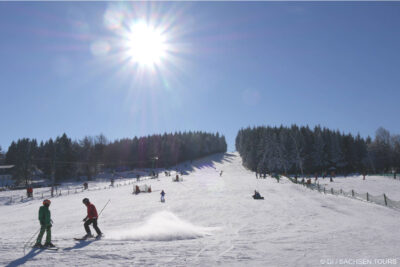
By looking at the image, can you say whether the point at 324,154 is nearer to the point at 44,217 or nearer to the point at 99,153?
the point at 99,153

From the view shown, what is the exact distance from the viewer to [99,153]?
293ft

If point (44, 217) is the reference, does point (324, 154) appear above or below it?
above

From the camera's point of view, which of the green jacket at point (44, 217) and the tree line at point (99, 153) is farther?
the tree line at point (99, 153)

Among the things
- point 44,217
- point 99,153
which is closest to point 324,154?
point 99,153

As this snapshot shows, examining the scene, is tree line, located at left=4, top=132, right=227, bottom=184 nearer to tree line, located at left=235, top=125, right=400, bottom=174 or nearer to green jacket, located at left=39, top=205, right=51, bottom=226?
tree line, located at left=235, top=125, right=400, bottom=174

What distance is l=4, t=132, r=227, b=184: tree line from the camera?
80738mm

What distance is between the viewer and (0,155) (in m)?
124

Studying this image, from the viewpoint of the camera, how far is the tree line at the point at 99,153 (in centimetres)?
8074

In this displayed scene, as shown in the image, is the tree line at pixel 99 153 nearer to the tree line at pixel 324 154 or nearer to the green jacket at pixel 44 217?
the tree line at pixel 324 154

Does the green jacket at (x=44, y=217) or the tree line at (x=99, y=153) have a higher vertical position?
the tree line at (x=99, y=153)

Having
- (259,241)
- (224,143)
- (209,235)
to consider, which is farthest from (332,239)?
(224,143)

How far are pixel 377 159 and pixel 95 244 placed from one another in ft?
339

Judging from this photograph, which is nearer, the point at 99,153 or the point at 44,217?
the point at 44,217

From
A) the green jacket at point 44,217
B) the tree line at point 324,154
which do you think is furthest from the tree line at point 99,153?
the green jacket at point 44,217
